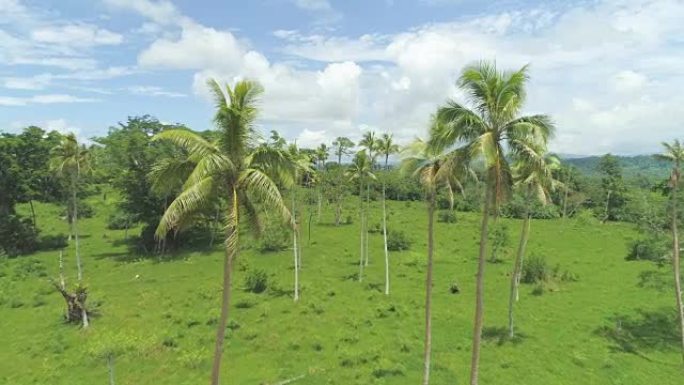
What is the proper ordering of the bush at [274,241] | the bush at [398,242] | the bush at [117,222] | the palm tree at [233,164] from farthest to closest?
the bush at [117,222] → the bush at [398,242] → the bush at [274,241] → the palm tree at [233,164]

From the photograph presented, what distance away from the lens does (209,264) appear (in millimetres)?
67375

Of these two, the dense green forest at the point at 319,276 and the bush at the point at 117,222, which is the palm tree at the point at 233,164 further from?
the bush at the point at 117,222

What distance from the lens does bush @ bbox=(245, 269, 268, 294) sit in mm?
56031

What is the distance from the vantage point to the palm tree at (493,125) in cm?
1995

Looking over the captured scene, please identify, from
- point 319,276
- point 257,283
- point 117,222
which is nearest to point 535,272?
point 319,276

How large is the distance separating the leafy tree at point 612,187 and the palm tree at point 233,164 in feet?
365

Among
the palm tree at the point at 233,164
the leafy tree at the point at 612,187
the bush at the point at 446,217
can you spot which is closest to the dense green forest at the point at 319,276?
the palm tree at the point at 233,164

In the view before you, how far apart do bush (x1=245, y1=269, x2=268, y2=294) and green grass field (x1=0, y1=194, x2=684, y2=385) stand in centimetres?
162

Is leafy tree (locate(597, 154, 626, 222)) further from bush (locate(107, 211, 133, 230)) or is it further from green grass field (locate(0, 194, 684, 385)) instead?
bush (locate(107, 211, 133, 230))

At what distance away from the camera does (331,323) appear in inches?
1777

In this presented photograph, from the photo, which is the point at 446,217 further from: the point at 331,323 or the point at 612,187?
the point at 331,323

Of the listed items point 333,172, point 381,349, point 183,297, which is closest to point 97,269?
point 183,297

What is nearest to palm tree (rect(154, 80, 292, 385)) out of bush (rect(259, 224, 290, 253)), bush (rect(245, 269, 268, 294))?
bush (rect(245, 269, 268, 294))

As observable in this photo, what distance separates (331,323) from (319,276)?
16.2 meters
